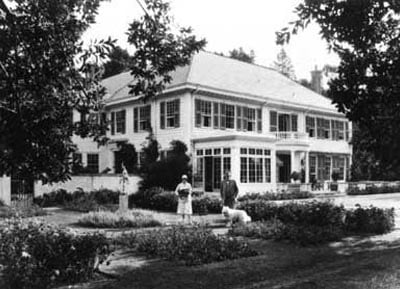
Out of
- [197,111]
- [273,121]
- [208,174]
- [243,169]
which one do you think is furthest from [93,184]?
[273,121]

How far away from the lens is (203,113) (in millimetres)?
30000

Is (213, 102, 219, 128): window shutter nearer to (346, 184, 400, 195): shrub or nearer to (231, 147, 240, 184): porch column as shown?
(231, 147, 240, 184): porch column

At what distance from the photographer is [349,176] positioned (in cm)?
4150

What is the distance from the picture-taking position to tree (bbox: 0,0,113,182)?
7.51 metres

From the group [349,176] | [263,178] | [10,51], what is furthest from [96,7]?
[349,176]

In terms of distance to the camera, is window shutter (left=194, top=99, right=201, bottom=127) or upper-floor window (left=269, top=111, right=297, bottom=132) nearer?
window shutter (left=194, top=99, right=201, bottom=127)

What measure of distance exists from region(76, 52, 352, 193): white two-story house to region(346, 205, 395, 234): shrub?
1291 cm

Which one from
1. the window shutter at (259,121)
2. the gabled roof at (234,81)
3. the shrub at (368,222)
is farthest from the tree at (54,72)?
the window shutter at (259,121)

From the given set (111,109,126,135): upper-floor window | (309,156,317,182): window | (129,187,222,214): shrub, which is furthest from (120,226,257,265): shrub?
(309,156,317,182): window

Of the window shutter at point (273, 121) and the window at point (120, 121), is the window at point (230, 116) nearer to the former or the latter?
the window shutter at point (273, 121)

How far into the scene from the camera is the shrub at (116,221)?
16828 millimetres

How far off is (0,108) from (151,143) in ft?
75.9

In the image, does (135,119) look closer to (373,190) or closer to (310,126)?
(310,126)

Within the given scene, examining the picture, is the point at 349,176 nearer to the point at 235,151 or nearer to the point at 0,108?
the point at 235,151
